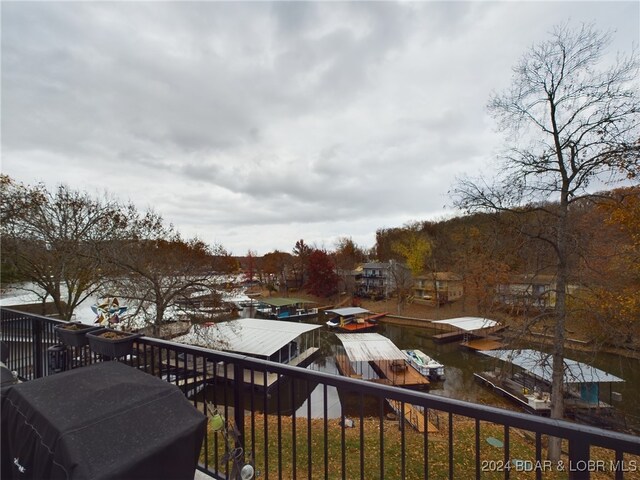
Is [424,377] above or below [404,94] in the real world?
below

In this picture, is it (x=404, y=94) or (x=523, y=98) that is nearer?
(x=523, y=98)

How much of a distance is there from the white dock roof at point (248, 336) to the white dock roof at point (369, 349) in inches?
113

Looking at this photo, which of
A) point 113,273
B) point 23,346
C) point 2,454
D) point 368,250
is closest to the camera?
point 2,454

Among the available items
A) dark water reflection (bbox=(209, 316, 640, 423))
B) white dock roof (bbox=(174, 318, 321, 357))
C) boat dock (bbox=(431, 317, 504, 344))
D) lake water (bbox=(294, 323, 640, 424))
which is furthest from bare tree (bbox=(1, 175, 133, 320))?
boat dock (bbox=(431, 317, 504, 344))

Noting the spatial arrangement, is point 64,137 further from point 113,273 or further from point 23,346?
point 23,346

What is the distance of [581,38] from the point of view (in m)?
5.95

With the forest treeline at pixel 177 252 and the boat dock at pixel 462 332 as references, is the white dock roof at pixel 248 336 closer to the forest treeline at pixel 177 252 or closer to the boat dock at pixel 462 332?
the forest treeline at pixel 177 252

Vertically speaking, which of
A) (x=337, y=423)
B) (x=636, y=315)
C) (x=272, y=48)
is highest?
(x=272, y=48)

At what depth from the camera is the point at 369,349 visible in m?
13.7

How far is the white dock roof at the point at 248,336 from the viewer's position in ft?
38.1

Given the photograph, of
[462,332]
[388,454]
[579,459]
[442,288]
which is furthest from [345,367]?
[442,288]

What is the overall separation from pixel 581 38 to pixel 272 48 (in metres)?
6.60

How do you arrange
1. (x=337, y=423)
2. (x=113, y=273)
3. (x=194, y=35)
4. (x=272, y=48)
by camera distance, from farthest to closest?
(x=113, y=273) → (x=337, y=423) → (x=272, y=48) → (x=194, y=35)

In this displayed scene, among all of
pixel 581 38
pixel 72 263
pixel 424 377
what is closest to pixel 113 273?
pixel 72 263
